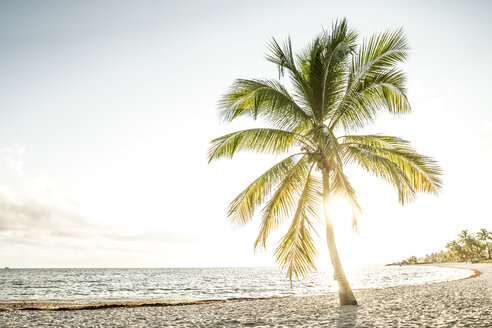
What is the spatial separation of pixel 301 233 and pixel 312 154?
7.89ft

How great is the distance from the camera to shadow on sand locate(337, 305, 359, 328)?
21.8 ft

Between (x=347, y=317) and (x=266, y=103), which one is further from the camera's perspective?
(x=266, y=103)

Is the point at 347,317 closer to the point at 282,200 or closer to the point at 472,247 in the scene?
the point at 282,200

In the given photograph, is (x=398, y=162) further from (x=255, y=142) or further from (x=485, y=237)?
(x=485, y=237)

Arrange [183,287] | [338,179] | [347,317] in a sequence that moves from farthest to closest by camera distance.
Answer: [183,287] → [338,179] → [347,317]

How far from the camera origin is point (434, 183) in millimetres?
8219

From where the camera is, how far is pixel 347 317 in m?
7.52

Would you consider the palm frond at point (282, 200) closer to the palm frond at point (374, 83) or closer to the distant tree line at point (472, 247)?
the palm frond at point (374, 83)

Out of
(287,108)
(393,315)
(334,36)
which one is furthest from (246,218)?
(334,36)

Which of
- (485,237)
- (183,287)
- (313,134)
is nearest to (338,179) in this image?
(313,134)

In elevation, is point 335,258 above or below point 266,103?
below

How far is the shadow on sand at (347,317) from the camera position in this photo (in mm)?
6639

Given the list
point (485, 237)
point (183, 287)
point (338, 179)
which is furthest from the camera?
point (485, 237)

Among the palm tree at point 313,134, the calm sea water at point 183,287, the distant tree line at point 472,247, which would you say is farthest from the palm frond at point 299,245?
the distant tree line at point 472,247
